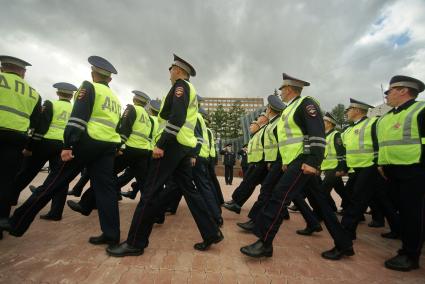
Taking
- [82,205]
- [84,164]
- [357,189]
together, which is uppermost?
[84,164]

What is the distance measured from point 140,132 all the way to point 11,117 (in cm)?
190

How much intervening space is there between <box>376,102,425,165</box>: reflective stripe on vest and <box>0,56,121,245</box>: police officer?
3425mm

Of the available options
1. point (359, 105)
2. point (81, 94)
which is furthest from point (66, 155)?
point (359, 105)

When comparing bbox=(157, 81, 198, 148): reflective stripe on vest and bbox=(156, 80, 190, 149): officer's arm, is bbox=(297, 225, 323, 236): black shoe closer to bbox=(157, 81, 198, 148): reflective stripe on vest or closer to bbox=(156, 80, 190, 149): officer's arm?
bbox=(157, 81, 198, 148): reflective stripe on vest

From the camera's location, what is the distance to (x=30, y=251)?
275 centimetres

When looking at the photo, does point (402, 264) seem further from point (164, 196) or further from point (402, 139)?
point (164, 196)

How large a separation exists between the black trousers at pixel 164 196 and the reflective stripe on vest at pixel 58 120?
223 centimetres

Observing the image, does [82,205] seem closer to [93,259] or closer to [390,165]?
[93,259]

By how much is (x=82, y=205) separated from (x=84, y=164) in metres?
1.25

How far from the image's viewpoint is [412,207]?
2908mm

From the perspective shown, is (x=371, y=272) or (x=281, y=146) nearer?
(x=371, y=272)

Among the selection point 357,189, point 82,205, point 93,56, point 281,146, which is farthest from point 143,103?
point 357,189

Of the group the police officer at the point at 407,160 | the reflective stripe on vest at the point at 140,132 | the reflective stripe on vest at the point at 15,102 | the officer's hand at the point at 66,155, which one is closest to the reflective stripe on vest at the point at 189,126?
the officer's hand at the point at 66,155

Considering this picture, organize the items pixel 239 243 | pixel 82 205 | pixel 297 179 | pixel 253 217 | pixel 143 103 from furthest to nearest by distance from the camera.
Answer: pixel 143 103, pixel 253 217, pixel 82 205, pixel 239 243, pixel 297 179
